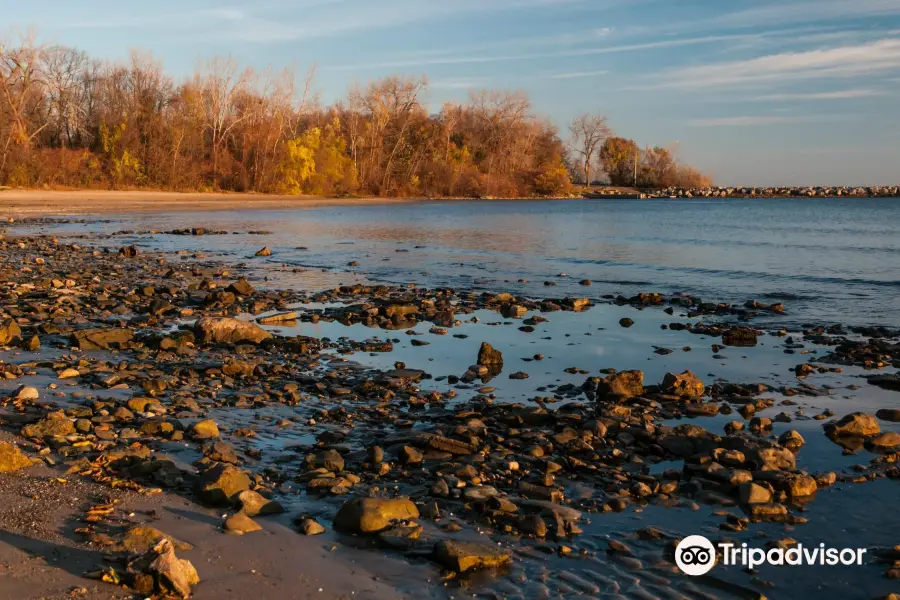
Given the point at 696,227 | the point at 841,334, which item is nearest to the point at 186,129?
the point at 696,227

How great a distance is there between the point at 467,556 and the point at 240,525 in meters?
1.47

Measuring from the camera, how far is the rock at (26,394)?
7.44 m

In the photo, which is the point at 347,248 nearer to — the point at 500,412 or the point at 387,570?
the point at 500,412

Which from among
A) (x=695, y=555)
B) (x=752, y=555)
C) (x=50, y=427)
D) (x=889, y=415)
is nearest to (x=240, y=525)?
(x=50, y=427)

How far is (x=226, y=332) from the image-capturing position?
36.8 ft

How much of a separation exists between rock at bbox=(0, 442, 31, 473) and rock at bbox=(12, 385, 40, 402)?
76.7 inches

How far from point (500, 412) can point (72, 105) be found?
84661 millimetres

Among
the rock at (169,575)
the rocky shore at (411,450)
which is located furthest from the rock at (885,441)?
the rock at (169,575)

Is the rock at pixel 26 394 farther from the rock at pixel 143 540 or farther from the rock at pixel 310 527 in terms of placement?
the rock at pixel 310 527

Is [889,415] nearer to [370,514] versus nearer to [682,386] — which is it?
[682,386]

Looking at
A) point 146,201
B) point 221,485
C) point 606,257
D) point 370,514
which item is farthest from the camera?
point 146,201

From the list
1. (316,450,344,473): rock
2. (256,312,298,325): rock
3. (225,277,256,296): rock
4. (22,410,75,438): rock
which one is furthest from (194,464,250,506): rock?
(225,277,256,296): rock

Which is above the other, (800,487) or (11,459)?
(11,459)

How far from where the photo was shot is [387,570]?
4531 mm
